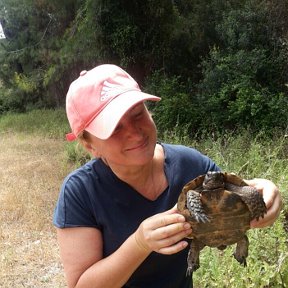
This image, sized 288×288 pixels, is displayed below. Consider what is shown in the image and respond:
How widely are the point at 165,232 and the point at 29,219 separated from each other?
4.67m

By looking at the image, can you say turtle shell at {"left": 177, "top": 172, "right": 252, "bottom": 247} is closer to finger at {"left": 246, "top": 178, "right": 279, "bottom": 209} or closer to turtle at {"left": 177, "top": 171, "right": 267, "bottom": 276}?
turtle at {"left": 177, "top": 171, "right": 267, "bottom": 276}

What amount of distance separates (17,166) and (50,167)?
0.93 m

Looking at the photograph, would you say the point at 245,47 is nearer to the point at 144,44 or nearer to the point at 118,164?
the point at 144,44

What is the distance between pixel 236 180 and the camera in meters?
1.69

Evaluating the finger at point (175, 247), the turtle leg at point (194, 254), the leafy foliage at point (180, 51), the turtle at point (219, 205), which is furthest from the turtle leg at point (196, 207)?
the leafy foliage at point (180, 51)

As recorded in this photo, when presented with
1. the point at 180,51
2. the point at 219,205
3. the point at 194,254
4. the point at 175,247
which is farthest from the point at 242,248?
the point at 180,51

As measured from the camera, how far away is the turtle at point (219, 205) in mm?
1562

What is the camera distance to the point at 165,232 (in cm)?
144

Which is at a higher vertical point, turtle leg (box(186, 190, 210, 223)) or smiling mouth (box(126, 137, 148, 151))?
smiling mouth (box(126, 137, 148, 151))

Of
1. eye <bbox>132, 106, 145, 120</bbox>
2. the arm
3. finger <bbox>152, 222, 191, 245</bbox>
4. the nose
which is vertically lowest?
the arm

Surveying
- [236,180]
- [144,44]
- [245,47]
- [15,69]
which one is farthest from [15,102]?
[236,180]

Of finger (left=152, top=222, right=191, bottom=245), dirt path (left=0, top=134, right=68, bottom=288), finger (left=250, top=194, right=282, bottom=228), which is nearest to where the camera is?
finger (left=152, top=222, right=191, bottom=245)

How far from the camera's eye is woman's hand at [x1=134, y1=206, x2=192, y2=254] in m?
1.44

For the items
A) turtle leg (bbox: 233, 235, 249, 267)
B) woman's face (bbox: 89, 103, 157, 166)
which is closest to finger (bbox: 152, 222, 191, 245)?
woman's face (bbox: 89, 103, 157, 166)
